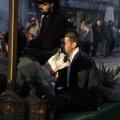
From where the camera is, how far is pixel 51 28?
5152 millimetres

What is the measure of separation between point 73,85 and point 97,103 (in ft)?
1.13

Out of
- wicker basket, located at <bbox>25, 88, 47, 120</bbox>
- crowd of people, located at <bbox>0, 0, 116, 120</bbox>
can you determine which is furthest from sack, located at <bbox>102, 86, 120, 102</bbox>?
wicker basket, located at <bbox>25, 88, 47, 120</bbox>

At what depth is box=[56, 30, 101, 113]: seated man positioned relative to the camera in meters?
4.79

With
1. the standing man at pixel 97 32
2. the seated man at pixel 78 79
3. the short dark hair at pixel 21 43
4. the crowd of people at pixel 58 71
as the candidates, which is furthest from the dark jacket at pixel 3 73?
the standing man at pixel 97 32

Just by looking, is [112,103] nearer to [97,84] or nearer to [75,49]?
[97,84]

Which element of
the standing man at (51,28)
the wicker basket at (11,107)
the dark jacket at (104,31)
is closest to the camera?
the wicker basket at (11,107)

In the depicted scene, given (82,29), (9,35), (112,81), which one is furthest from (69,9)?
(9,35)

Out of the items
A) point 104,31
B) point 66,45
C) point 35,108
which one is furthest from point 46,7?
point 104,31

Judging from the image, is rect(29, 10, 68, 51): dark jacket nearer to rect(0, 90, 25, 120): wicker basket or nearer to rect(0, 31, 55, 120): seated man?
rect(0, 31, 55, 120): seated man

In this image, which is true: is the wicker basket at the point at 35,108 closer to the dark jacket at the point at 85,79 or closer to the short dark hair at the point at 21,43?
the short dark hair at the point at 21,43

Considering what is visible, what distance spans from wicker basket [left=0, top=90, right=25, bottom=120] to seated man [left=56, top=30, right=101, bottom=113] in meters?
1.22

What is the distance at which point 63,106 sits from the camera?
4.43 metres

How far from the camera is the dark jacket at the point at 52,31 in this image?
513 cm

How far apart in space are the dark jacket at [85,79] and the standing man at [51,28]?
42 centimetres
